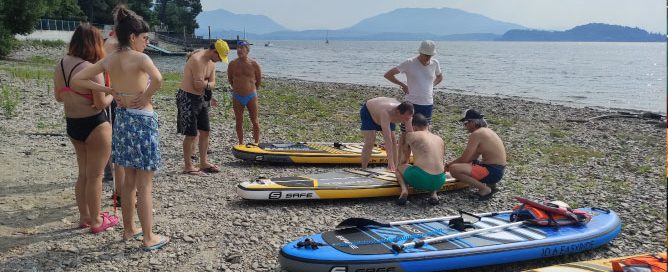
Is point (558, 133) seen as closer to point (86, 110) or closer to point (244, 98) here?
point (244, 98)

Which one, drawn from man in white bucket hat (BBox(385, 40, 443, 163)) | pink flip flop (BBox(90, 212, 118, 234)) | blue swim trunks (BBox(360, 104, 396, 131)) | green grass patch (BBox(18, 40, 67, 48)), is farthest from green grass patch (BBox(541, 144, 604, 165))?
green grass patch (BBox(18, 40, 67, 48))

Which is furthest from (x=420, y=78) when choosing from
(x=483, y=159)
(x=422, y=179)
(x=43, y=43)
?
(x=43, y=43)

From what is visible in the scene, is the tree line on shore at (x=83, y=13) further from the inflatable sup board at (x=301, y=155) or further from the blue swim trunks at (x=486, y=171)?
the blue swim trunks at (x=486, y=171)

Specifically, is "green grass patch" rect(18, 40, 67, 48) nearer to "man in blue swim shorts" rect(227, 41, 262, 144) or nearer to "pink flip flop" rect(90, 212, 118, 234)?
"man in blue swim shorts" rect(227, 41, 262, 144)

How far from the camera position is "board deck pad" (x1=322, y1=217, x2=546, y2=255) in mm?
5184

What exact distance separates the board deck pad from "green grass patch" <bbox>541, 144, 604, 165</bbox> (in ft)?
19.3

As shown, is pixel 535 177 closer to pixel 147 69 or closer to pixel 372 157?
pixel 372 157

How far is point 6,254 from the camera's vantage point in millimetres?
5129

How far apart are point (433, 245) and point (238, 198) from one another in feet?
10.5

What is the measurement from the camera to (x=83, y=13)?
71.8 meters

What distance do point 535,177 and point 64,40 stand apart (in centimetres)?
6168

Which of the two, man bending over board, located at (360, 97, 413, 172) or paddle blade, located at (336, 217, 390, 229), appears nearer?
paddle blade, located at (336, 217, 390, 229)

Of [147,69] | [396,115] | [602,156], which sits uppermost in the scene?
[147,69]

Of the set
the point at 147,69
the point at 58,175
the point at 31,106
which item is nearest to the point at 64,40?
the point at 31,106
